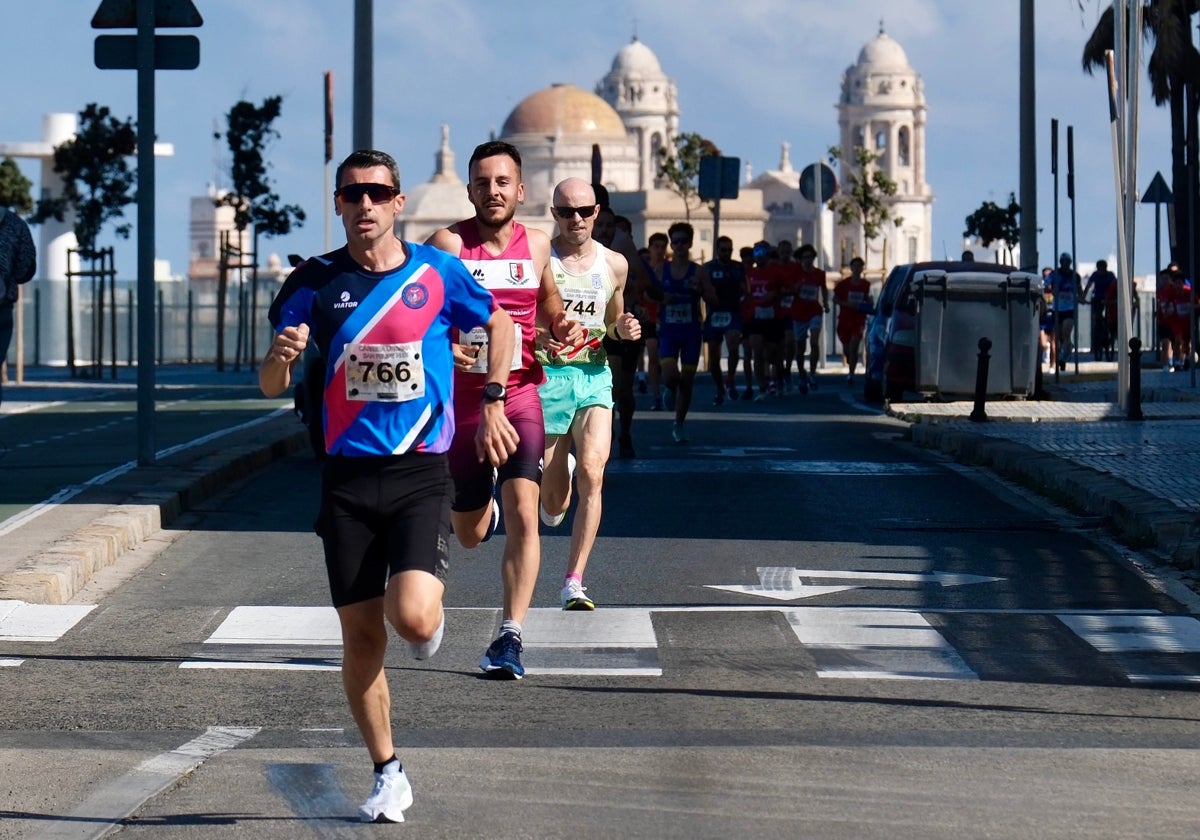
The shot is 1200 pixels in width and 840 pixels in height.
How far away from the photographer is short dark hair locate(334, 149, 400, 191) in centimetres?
652

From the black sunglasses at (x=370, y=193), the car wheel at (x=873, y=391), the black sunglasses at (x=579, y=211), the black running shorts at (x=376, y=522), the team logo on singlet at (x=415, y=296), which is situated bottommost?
the black running shorts at (x=376, y=522)

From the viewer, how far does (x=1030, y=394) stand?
87.4 ft

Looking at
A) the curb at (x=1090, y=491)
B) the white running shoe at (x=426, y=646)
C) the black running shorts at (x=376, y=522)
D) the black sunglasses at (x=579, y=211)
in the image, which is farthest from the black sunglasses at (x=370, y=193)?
the curb at (x=1090, y=491)

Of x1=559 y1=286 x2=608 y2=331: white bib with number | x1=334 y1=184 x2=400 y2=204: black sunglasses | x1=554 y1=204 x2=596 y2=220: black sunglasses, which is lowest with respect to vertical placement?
x1=559 y1=286 x2=608 y2=331: white bib with number

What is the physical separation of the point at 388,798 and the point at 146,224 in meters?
10.5

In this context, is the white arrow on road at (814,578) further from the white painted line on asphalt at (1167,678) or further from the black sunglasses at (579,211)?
the white painted line on asphalt at (1167,678)

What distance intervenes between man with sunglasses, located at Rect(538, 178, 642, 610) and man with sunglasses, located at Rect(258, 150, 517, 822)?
317cm

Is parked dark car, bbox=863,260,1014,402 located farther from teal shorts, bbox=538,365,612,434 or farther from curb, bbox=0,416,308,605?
teal shorts, bbox=538,365,612,434

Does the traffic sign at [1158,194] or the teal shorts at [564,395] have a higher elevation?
the traffic sign at [1158,194]

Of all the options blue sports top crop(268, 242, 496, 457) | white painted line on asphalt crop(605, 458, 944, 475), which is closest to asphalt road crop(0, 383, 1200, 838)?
blue sports top crop(268, 242, 496, 457)

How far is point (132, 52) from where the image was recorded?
1572 centimetres

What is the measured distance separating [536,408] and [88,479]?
744 cm

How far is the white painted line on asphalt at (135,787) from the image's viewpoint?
5.88 m

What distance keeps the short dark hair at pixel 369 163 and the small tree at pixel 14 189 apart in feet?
162
